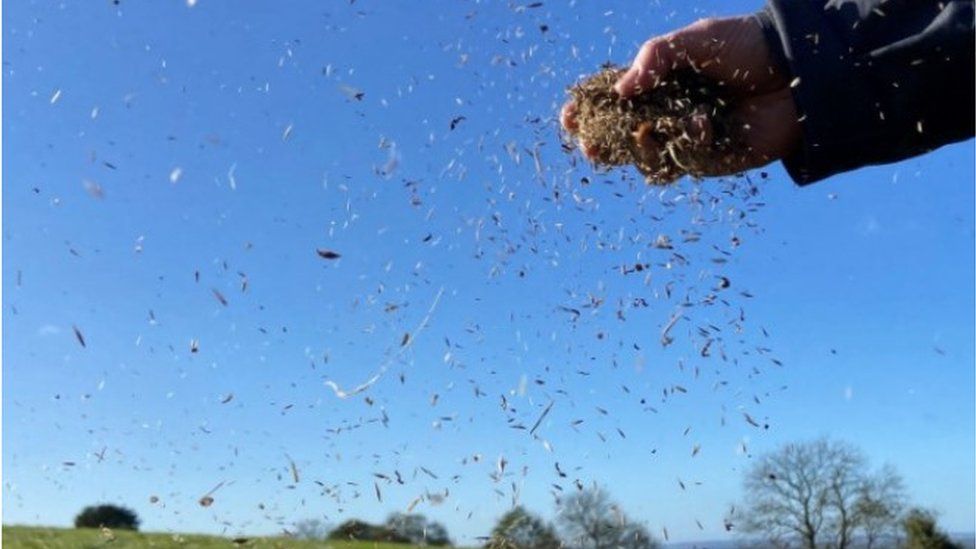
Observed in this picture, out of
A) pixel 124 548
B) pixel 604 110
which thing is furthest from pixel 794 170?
pixel 124 548

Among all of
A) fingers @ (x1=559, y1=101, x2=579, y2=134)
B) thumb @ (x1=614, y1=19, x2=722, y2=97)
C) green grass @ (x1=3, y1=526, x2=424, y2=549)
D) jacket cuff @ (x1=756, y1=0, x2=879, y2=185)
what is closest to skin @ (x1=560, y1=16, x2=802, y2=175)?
thumb @ (x1=614, y1=19, x2=722, y2=97)

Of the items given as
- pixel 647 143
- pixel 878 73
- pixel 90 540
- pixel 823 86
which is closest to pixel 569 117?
pixel 647 143

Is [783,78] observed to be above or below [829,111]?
above

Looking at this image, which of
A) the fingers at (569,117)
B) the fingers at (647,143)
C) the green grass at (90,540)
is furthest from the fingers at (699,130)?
the green grass at (90,540)

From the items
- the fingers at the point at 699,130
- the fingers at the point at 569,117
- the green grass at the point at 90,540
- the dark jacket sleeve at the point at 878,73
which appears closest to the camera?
the dark jacket sleeve at the point at 878,73

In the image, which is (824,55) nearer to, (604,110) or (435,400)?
(604,110)

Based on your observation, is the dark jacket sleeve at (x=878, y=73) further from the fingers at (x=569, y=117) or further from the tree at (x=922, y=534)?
the tree at (x=922, y=534)

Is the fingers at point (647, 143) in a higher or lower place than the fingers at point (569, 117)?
lower
